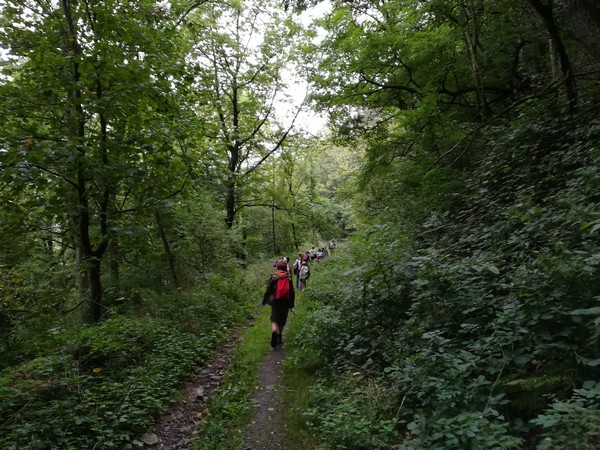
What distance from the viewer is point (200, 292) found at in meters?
11.2

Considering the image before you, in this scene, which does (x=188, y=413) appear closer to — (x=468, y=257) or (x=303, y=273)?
(x=468, y=257)

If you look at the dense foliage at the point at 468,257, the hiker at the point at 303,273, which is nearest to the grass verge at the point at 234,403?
the dense foliage at the point at 468,257

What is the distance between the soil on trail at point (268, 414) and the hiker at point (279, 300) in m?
0.97

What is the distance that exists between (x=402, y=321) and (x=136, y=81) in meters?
5.94

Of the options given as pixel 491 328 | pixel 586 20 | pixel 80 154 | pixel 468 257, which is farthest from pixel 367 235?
pixel 80 154

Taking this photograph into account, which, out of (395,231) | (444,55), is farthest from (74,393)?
(444,55)

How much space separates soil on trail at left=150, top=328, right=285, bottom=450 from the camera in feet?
14.9

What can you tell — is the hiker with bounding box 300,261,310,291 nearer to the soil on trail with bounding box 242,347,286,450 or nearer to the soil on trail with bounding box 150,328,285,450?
the soil on trail with bounding box 150,328,285,450

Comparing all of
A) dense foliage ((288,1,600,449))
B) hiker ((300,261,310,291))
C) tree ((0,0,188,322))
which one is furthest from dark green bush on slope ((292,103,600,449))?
hiker ((300,261,310,291))

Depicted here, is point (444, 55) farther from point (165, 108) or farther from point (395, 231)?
point (165, 108)

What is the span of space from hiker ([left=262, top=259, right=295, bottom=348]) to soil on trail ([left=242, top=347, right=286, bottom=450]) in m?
0.97

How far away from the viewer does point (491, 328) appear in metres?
3.85

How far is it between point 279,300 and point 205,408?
3.00 meters

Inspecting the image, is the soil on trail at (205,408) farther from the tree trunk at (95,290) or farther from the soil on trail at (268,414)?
the tree trunk at (95,290)
